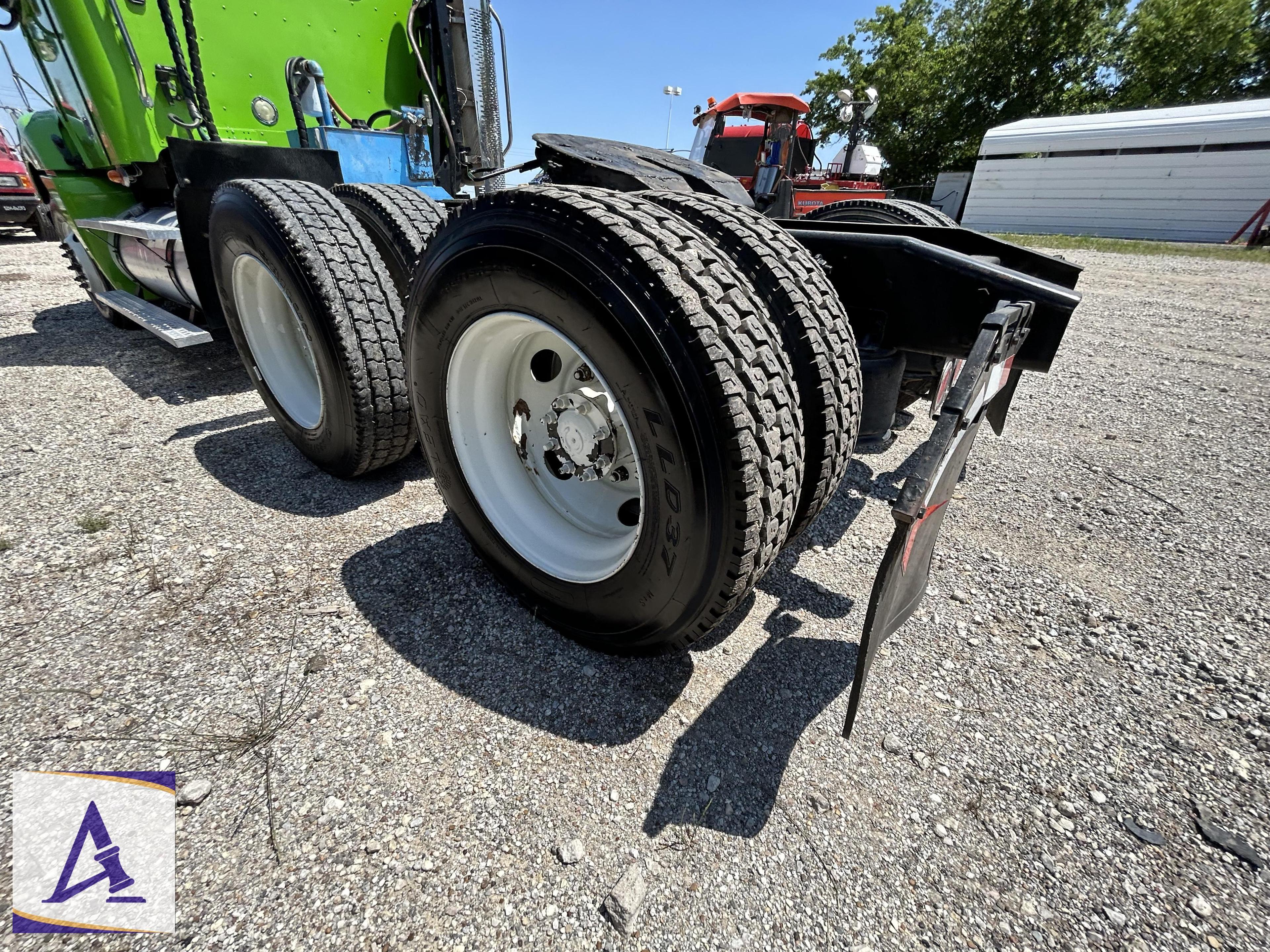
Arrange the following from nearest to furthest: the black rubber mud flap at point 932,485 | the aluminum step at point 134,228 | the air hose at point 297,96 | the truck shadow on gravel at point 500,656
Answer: the black rubber mud flap at point 932,485 → the truck shadow on gravel at point 500,656 → the aluminum step at point 134,228 → the air hose at point 297,96

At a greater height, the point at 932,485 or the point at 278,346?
the point at 932,485

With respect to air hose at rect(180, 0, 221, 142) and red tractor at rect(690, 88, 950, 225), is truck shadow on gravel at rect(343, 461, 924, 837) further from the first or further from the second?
red tractor at rect(690, 88, 950, 225)

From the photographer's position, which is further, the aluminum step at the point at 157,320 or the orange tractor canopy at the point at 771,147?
the orange tractor canopy at the point at 771,147

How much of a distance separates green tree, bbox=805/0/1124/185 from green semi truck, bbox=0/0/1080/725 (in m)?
33.7

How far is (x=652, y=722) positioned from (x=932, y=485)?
3.54ft

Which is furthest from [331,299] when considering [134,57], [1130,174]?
[1130,174]

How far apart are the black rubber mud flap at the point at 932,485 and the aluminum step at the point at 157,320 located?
3755 mm

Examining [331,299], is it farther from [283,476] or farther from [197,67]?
[197,67]

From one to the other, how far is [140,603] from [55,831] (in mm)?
911

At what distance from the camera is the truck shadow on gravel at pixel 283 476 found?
2.80 metres

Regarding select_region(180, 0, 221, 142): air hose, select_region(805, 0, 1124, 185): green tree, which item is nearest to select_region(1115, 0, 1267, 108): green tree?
select_region(805, 0, 1124, 185): green tree

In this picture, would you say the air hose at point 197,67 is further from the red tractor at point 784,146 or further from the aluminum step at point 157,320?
the red tractor at point 784,146

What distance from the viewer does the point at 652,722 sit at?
69.7 inches

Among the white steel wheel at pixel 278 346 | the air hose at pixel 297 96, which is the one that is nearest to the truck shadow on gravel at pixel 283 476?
the white steel wheel at pixel 278 346
